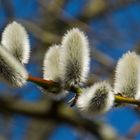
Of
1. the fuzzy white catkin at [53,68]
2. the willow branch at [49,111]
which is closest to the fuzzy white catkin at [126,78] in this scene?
the fuzzy white catkin at [53,68]

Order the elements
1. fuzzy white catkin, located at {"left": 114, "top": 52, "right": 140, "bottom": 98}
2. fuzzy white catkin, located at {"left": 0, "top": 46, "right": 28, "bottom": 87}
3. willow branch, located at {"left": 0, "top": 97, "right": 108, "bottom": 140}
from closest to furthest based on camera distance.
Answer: fuzzy white catkin, located at {"left": 0, "top": 46, "right": 28, "bottom": 87}, fuzzy white catkin, located at {"left": 114, "top": 52, "right": 140, "bottom": 98}, willow branch, located at {"left": 0, "top": 97, "right": 108, "bottom": 140}

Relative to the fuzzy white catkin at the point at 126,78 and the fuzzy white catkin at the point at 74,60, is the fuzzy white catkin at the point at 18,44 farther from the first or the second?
the fuzzy white catkin at the point at 126,78

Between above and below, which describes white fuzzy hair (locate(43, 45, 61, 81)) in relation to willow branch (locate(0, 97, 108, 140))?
below

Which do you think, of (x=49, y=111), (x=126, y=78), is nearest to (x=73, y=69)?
(x=126, y=78)

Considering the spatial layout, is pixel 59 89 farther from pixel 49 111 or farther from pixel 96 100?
pixel 49 111

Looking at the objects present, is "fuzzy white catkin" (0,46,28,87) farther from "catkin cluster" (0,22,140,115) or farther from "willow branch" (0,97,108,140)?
"willow branch" (0,97,108,140)

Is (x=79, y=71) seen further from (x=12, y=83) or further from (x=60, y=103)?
(x=60, y=103)

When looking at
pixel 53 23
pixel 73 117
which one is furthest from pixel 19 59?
pixel 53 23

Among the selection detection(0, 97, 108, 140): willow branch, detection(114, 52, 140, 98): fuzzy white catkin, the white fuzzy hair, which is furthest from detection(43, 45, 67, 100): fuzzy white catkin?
detection(0, 97, 108, 140): willow branch
